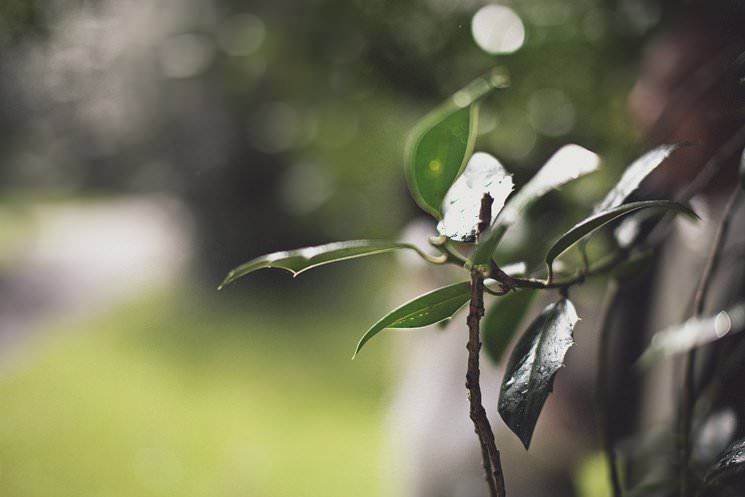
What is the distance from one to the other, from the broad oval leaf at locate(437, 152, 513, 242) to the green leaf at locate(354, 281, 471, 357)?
0.08 ft

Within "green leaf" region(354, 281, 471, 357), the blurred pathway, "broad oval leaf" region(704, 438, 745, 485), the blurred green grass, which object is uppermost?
the blurred pathway

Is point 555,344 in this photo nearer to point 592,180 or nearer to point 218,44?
point 592,180

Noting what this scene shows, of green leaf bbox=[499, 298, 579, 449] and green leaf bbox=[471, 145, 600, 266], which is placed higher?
green leaf bbox=[471, 145, 600, 266]

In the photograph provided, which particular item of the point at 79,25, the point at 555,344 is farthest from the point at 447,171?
the point at 79,25

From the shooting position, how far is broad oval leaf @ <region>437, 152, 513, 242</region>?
0.27m

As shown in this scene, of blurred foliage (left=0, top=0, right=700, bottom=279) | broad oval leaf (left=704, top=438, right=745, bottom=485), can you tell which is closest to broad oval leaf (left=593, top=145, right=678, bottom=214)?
broad oval leaf (left=704, top=438, right=745, bottom=485)

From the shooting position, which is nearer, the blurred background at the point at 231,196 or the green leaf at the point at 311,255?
the green leaf at the point at 311,255

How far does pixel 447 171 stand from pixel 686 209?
10 centimetres

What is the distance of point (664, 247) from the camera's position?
0.77m

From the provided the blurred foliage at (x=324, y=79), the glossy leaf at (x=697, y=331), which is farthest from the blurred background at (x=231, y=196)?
the glossy leaf at (x=697, y=331)

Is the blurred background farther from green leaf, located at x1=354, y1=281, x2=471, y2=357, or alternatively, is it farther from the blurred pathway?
green leaf, located at x1=354, y1=281, x2=471, y2=357

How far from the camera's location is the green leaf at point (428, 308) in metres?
0.28

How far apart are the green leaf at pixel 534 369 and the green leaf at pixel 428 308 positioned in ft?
0.11

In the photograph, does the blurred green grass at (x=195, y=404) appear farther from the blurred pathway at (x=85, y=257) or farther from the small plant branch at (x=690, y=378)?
the small plant branch at (x=690, y=378)
